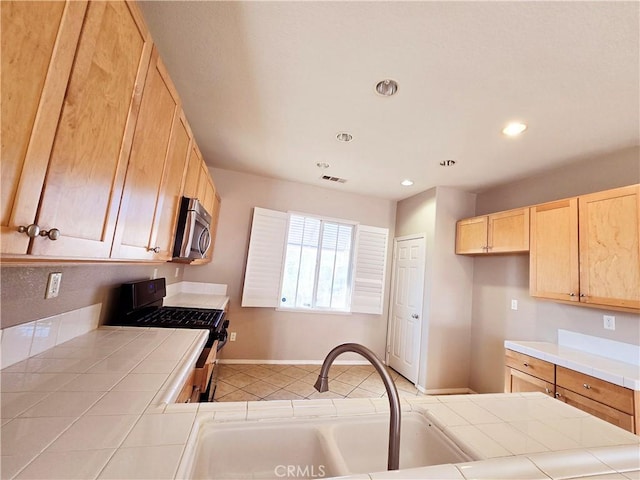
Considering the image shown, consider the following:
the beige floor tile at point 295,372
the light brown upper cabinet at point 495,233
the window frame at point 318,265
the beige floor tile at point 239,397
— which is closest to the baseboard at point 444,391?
the window frame at point 318,265

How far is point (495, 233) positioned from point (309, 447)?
3073mm

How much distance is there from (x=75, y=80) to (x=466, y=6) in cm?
156

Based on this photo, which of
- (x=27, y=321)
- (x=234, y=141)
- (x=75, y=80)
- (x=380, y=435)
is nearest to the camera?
(x=75, y=80)

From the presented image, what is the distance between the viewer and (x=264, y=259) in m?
3.64

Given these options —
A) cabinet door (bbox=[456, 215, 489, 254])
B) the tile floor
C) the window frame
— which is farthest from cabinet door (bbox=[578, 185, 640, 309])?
the window frame

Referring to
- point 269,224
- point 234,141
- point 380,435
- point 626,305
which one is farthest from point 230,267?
point 626,305

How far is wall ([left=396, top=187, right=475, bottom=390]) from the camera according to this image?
3303 mm

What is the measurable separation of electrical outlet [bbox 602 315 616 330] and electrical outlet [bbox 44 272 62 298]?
3774 mm

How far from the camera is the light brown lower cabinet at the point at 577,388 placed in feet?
5.23

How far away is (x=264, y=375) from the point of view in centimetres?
328

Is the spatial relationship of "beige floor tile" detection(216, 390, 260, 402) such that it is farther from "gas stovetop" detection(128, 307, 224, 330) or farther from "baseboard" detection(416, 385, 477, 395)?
"baseboard" detection(416, 385, 477, 395)

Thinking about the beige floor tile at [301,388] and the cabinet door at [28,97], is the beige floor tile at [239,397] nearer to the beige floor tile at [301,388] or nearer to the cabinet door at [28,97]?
the beige floor tile at [301,388]

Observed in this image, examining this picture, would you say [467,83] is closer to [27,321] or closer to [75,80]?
[75,80]

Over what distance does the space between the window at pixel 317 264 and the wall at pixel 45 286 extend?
2.22 metres
